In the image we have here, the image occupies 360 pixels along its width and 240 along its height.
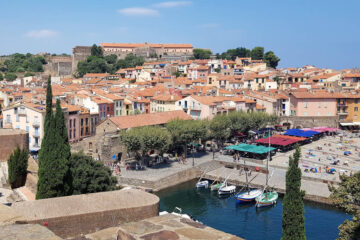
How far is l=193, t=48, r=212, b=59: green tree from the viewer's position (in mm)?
122375

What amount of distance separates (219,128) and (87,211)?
1268 inches

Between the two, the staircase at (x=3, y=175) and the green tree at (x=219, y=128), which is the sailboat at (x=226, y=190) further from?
the staircase at (x=3, y=175)

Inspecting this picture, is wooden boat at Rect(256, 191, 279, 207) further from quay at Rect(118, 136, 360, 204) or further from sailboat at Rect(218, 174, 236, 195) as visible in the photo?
sailboat at Rect(218, 174, 236, 195)

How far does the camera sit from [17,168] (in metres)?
21.9

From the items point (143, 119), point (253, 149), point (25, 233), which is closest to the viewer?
point (25, 233)

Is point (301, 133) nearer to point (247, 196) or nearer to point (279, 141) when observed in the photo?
point (279, 141)

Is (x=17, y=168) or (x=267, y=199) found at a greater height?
(x=17, y=168)

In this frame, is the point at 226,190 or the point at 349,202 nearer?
the point at 349,202

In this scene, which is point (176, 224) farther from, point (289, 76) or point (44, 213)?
point (289, 76)

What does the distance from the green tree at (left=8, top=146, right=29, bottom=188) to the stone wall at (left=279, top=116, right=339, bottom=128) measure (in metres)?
45.7

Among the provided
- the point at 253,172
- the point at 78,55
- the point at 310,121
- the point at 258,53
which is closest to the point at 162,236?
the point at 253,172

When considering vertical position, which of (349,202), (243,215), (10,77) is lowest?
(243,215)

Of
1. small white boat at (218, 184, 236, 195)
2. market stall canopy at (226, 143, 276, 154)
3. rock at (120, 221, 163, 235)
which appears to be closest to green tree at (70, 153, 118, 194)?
small white boat at (218, 184, 236, 195)

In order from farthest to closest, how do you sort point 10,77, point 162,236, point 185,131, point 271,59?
point 271,59 → point 10,77 → point 185,131 → point 162,236
